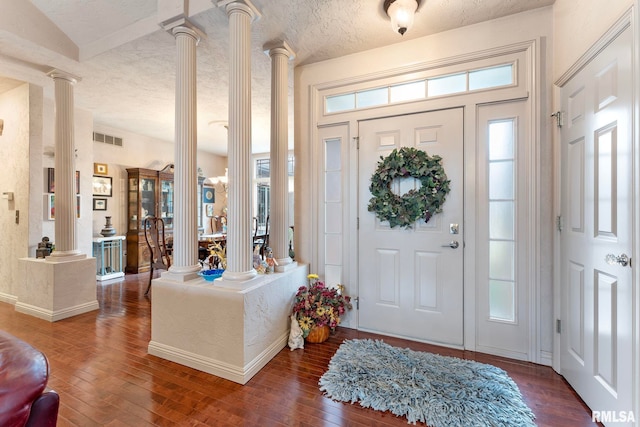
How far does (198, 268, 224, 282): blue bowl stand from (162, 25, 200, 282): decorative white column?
6 cm

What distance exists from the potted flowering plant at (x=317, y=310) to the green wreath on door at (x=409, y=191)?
0.89 m

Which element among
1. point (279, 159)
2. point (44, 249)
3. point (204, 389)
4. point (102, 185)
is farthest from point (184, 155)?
point (102, 185)

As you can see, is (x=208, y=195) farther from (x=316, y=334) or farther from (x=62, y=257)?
(x=316, y=334)

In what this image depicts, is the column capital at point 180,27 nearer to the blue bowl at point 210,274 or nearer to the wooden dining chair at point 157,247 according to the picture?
the blue bowl at point 210,274

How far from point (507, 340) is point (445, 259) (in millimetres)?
789

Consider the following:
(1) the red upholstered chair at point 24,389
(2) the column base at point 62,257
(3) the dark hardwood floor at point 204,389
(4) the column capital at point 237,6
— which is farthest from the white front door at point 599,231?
(2) the column base at point 62,257

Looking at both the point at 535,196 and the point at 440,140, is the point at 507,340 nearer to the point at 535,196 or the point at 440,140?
the point at 535,196

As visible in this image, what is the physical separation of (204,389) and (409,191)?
7.27 ft

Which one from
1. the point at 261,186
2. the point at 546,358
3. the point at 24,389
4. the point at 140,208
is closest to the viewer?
the point at 24,389

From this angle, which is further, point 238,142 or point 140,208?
point 140,208

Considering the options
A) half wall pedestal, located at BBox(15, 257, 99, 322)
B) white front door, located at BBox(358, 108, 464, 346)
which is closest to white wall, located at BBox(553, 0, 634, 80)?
white front door, located at BBox(358, 108, 464, 346)

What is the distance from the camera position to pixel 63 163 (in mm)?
3207

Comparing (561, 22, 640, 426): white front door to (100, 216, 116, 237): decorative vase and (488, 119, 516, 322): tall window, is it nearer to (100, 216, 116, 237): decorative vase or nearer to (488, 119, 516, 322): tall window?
(488, 119, 516, 322): tall window

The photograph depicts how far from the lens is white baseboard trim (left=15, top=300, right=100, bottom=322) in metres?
3.04
